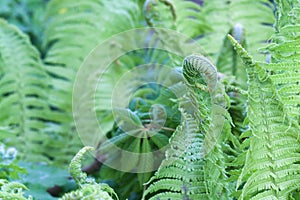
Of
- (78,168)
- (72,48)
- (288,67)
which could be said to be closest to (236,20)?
(72,48)

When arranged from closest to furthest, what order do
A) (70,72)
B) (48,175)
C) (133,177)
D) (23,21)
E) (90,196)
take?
(90,196), (133,177), (48,175), (70,72), (23,21)

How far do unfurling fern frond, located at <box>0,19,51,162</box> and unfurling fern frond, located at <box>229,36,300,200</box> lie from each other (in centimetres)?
74

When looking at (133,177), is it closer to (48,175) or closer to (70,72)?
(48,175)

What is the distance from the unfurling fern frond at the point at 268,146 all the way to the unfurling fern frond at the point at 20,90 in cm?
74

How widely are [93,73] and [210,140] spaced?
2.19 ft

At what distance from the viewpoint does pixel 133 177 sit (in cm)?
87

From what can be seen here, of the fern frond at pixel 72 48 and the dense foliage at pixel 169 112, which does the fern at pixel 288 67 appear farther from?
the fern frond at pixel 72 48

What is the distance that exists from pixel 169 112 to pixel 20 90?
1.81 feet

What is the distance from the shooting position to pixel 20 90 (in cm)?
128

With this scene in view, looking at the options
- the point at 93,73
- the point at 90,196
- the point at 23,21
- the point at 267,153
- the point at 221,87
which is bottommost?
the point at 90,196

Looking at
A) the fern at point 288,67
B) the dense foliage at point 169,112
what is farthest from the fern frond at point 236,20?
the fern at point 288,67

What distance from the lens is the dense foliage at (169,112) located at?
0.60 metres

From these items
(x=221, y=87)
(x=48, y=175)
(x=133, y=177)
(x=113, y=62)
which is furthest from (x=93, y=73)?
(x=221, y=87)

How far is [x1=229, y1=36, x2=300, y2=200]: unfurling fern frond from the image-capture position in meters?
0.58
